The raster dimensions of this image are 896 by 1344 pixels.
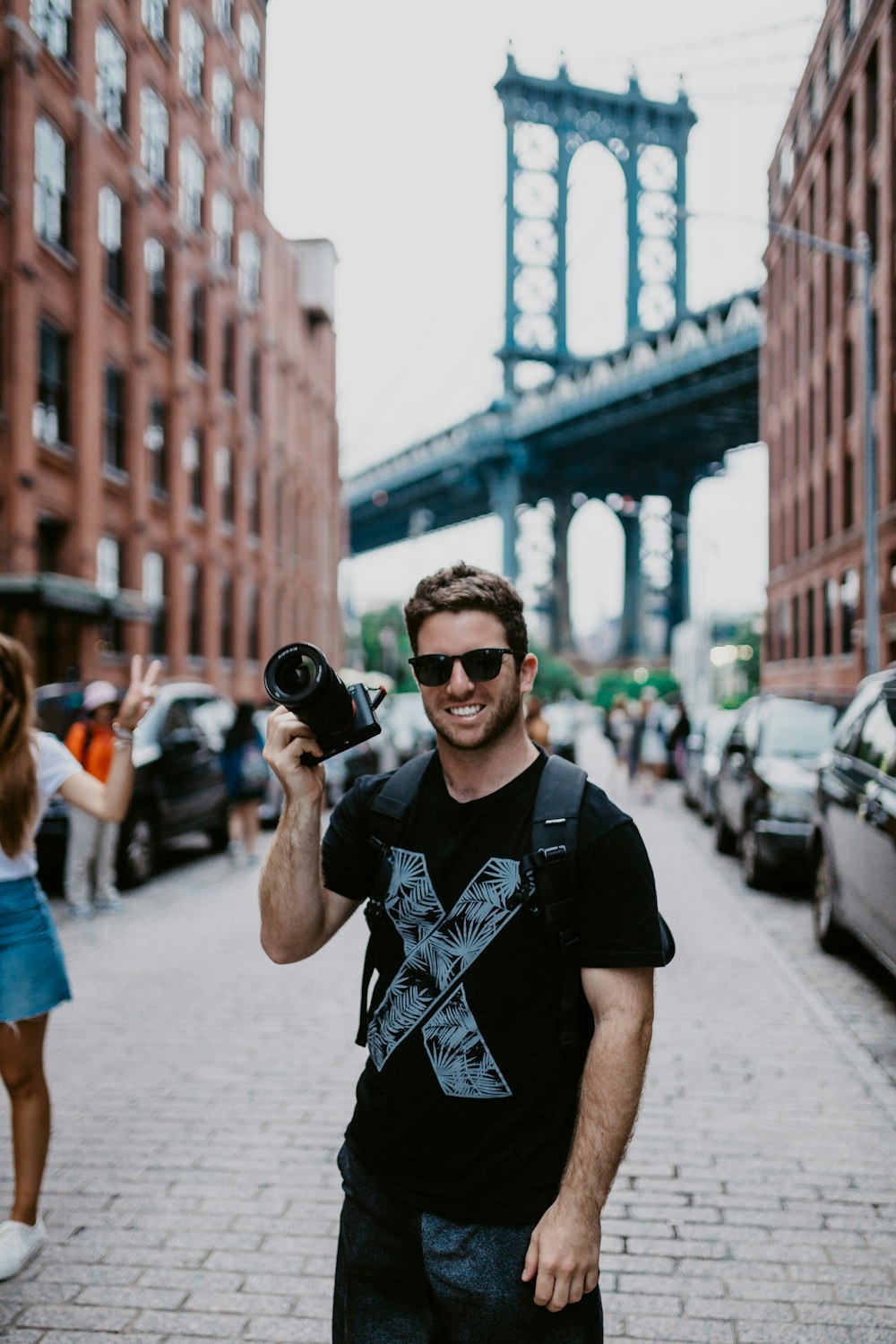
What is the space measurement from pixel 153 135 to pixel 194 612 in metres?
10.8

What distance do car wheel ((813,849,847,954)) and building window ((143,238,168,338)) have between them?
22.4 m

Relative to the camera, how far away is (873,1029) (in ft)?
20.6

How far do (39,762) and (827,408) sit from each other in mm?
41575

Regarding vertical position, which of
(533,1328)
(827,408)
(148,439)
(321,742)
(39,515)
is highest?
(827,408)

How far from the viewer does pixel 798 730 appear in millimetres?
11711

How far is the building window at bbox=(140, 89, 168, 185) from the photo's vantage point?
25.9 m

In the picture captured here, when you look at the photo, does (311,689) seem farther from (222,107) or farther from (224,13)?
(222,107)

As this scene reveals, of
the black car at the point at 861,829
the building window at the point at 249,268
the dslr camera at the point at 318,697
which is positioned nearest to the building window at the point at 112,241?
the building window at the point at 249,268

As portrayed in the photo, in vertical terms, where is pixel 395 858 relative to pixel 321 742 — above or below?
below

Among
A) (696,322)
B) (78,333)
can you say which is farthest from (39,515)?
(696,322)

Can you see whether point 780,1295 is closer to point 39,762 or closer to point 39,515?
point 39,762

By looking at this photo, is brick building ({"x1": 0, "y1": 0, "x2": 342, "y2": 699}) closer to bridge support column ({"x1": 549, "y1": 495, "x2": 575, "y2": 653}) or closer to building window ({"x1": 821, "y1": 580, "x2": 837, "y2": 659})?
building window ({"x1": 821, "y1": 580, "x2": 837, "y2": 659})

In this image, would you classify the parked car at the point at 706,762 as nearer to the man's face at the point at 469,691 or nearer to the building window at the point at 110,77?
the man's face at the point at 469,691

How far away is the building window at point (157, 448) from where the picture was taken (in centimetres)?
2739
